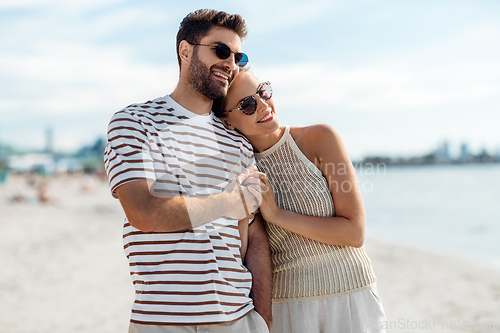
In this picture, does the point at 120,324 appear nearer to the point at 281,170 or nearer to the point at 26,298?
the point at 26,298

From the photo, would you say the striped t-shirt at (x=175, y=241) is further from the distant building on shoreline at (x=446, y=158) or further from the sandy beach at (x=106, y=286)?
the distant building on shoreline at (x=446, y=158)

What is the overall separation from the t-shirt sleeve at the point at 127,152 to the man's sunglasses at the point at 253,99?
74 centimetres

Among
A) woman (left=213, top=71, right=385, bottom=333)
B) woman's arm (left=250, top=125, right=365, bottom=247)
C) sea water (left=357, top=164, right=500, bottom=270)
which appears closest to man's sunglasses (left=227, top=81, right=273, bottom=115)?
woman (left=213, top=71, right=385, bottom=333)

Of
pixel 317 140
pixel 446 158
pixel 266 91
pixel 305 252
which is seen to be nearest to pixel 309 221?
pixel 305 252

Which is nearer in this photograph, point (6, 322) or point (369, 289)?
point (369, 289)

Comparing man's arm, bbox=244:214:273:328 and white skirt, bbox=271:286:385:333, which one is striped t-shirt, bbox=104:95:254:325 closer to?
man's arm, bbox=244:214:273:328

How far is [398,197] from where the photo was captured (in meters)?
38.8

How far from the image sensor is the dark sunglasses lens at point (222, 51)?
2.35m

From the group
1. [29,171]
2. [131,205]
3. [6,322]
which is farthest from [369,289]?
[29,171]

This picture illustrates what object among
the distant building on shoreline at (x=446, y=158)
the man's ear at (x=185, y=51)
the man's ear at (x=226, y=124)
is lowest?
the man's ear at (x=226, y=124)

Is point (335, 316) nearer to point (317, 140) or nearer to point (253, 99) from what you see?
point (317, 140)

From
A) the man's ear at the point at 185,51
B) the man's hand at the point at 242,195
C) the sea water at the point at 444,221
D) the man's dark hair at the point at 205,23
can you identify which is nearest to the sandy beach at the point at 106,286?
the sea water at the point at 444,221

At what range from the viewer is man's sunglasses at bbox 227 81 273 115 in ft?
8.25

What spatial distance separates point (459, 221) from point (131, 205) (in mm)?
26058
